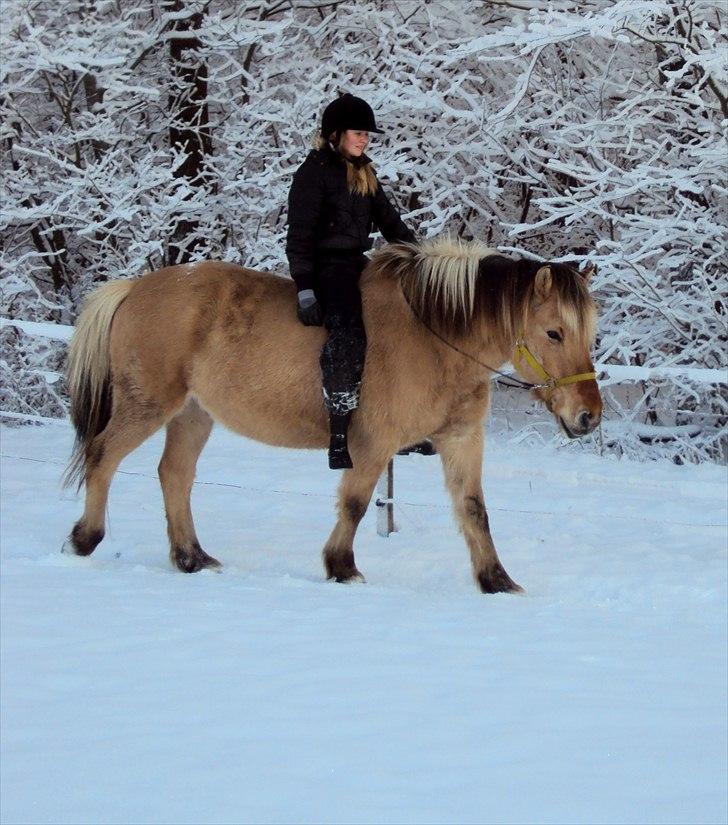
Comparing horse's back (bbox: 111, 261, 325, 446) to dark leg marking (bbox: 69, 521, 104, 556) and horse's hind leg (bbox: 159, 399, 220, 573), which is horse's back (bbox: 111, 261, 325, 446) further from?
dark leg marking (bbox: 69, 521, 104, 556)

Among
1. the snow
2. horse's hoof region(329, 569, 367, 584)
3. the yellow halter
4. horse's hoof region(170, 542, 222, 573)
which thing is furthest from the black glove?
the snow

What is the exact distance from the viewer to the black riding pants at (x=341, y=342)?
5.34 metres

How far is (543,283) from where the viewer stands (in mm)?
5152

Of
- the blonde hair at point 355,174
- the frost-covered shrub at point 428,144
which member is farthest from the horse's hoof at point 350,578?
the frost-covered shrub at point 428,144

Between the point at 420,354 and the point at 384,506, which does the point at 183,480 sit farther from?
the point at 420,354

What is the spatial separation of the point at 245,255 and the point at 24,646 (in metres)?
7.60

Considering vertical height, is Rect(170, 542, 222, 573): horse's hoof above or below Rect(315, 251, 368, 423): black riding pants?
below

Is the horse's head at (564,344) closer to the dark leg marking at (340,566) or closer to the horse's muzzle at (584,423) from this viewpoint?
the horse's muzzle at (584,423)

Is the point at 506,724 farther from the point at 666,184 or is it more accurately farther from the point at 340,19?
the point at 340,19

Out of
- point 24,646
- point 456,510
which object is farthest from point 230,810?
point 456,510

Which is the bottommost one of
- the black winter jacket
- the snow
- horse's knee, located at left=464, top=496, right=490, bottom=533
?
the snow

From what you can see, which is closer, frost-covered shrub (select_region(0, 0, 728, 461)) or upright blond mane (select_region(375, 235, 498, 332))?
upright blond mane (select_region(375, 235, 498, 332))

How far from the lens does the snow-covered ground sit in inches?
110

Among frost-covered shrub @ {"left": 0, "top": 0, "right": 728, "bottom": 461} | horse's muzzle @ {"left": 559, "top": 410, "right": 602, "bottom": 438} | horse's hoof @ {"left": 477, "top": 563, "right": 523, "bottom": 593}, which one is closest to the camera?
horse's muzzle @ {"left": 559, "top": 410, "right": 602, "bottom": 438}
